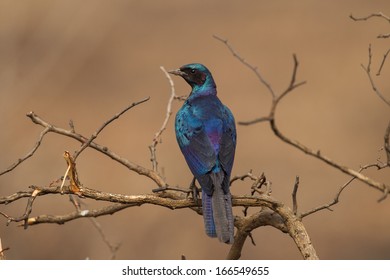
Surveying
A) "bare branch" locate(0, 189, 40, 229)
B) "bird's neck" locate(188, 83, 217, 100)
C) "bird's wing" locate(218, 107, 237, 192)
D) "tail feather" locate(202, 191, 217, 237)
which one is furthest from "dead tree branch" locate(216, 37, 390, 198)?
"bird's neck" locate(188, 83, 217, 100)

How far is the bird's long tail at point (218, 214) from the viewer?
15.0 feet

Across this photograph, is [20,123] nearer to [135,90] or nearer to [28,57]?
[135,90]

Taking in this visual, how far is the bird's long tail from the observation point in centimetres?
457

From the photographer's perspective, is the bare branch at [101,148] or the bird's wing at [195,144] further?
the bird's wing at [195,144]

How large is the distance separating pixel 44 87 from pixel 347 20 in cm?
721

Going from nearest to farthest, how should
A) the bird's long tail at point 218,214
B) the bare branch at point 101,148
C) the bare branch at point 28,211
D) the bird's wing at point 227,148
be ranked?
the bare branch at point 28,211, the bare branch at point 101,148, the bird's long tail at point 218,214, the bird's wing at point 227,148

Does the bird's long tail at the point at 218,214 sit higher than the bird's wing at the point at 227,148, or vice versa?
the bird's wing at the point at 227,148

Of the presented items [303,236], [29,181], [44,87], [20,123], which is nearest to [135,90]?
[44,87]

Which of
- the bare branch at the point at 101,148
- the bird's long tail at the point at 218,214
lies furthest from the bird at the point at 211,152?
the bare branch at the point at 101,148

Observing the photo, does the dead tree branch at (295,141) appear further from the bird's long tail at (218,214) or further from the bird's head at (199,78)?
the bird's head at (199,78)

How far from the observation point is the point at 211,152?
5.12 meters

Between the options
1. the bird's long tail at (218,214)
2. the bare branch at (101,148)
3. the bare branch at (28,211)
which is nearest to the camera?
the bare branch at (28,211)

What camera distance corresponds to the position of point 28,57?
10547 mm

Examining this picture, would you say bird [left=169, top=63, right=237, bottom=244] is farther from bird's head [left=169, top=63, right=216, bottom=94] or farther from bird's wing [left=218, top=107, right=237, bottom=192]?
bird's head [left=169, top=63, right=216, bottom=94]
